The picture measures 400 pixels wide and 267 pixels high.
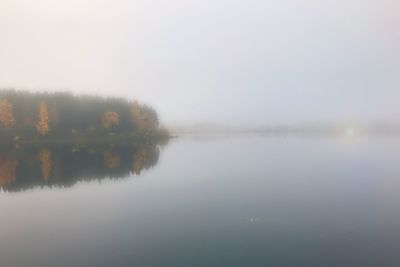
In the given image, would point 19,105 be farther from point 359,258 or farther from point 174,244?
point 359,258

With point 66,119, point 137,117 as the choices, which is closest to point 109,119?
point 66,119

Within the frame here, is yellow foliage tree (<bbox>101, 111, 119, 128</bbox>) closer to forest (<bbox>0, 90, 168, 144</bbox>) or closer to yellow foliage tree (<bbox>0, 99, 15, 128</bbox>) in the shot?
forest (<bbox>0, 90, 168, 144</bbox>)

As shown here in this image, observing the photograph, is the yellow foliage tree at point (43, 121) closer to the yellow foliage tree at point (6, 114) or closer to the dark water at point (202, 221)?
the yellow foliage tree at point (6, 114)

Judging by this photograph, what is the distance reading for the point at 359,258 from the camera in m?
13.0

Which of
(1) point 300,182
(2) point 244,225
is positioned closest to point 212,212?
(2) point 244,225

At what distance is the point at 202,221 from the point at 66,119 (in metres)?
97.5

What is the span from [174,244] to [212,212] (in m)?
5.93

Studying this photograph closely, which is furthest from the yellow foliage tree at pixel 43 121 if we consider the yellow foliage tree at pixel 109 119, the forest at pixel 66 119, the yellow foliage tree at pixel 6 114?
the yellow foliage tree at pixel 109 119

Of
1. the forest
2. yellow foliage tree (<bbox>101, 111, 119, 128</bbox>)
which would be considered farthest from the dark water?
yellow foliage tree (<bbox>101, 111, 119, 128</bbox>)

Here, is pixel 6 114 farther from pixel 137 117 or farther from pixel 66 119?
pixel 137 117

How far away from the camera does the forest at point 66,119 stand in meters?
90.9

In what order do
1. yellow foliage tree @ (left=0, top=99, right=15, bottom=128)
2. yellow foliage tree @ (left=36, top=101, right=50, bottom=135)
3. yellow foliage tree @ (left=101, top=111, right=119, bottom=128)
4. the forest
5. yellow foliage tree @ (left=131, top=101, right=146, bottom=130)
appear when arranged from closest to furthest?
yellow foliage tree @ (left=0, top=99, right=15, bottom=128), the forest, yellow foliage tree @ (left=36, top=101, right=50, bottom=135), yellow foliage tree @ (left=101, top=111, right=119, bottom=128), yellow foliage tree @ (left=131, top=101, right=146, bottom=130)

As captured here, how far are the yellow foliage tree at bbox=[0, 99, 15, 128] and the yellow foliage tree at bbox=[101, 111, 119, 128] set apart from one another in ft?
99.2

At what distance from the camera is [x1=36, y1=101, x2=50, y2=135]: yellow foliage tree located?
309 feet
